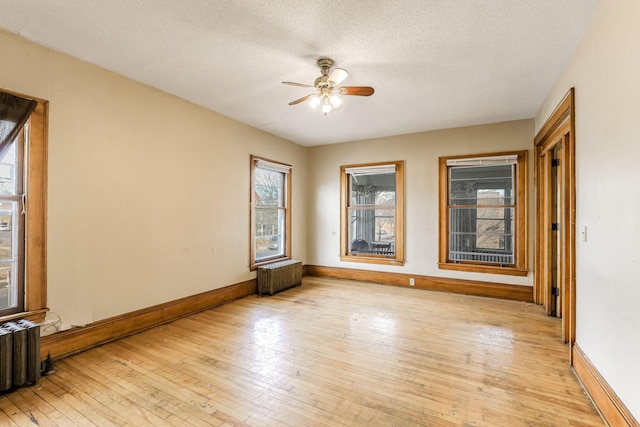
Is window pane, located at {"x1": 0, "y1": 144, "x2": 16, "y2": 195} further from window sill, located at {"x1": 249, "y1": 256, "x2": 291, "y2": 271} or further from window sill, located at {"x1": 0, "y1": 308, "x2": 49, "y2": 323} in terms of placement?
window sill, located at {"x1": 249, "y1": 256, "x2": 291, "y2": 271}

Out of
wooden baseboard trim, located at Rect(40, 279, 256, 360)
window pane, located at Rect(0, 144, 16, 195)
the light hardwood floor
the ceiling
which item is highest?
the ceiling

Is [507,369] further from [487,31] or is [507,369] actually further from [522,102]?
[522,102]

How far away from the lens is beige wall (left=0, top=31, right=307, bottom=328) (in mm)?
2713

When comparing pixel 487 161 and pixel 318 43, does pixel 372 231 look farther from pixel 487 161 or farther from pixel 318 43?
pixel 318 43

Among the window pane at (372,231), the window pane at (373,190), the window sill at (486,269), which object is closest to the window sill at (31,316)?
the window pane at (372,231)

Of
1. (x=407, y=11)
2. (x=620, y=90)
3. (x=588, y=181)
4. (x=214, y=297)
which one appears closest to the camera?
(x=620, y=90)

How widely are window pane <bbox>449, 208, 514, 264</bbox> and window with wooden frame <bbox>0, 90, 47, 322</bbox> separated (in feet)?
17.3

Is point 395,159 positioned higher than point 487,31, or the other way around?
point 487,31

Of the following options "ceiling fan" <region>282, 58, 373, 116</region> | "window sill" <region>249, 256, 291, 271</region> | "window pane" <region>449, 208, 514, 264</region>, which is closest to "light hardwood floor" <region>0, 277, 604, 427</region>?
"window sill" <region>249, 256, 291, 271</region>

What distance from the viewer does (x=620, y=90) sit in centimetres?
184

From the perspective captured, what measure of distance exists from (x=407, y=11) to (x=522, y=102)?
262 centimetres

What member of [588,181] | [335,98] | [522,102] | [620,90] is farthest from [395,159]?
[620,90]

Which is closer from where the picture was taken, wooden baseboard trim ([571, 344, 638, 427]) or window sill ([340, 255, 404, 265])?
wooden baseboard trim ([571, 344, 638, 427])

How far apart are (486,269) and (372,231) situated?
2038 mm
